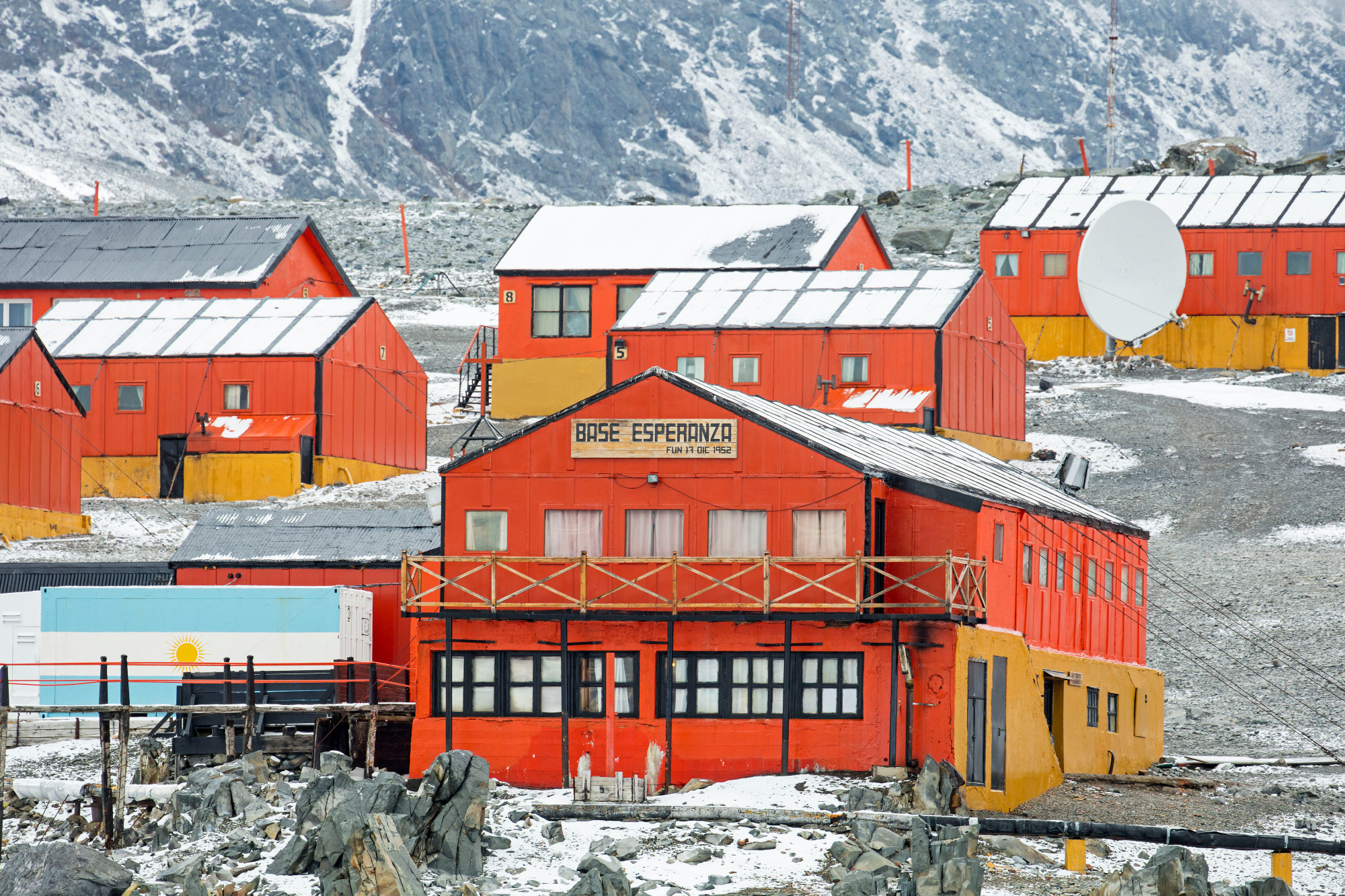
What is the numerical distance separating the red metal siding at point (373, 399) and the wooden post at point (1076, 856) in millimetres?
36189

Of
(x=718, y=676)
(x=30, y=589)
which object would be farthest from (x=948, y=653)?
(x=30, y=589)

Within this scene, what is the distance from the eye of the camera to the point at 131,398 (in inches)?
2426

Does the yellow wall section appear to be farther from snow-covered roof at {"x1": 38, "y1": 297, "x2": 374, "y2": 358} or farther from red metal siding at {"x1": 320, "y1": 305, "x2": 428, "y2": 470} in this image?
snow-covered roof at {"x1": 38, "y1": 297, "x2": 374, "y2": 358}

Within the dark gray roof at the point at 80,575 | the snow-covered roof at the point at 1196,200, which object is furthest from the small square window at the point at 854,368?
the dark gray roof at the point at 80,575

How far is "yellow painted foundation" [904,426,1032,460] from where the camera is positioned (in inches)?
2269

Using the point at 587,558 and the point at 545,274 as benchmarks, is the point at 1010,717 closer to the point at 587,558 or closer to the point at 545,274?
the point at 587,558

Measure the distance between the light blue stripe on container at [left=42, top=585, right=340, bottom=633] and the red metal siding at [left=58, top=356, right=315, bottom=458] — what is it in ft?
75.0

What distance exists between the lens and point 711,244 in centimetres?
7075

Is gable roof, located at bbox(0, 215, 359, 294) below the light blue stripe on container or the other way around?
the other way around

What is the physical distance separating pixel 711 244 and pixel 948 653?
39895 mm

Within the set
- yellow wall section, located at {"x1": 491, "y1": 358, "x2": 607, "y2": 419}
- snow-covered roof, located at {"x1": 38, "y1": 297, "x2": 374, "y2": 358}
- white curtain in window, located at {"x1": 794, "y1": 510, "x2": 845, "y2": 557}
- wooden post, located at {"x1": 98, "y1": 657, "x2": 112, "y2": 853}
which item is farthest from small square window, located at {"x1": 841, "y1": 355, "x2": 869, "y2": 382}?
wooden post, located at {"x1": 98, "y1": 657, "x2": 112, "y2": 853}

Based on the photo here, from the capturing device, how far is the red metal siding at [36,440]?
55.3 metres

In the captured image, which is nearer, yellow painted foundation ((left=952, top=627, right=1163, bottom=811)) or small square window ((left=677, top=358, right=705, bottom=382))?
yellow painted foundation ((left=952, top=627, right=1163, bottom=811))

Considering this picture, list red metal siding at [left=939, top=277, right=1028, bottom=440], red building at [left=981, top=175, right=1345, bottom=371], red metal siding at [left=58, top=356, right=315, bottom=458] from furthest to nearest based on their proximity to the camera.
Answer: red building at [left=981, top=175, right=1345, bottom=371]
red metal siding at [left=58, top=356, right=315, bottom=458]
red metal siding at [left=939, top=277, right=1028, bottom=440]
